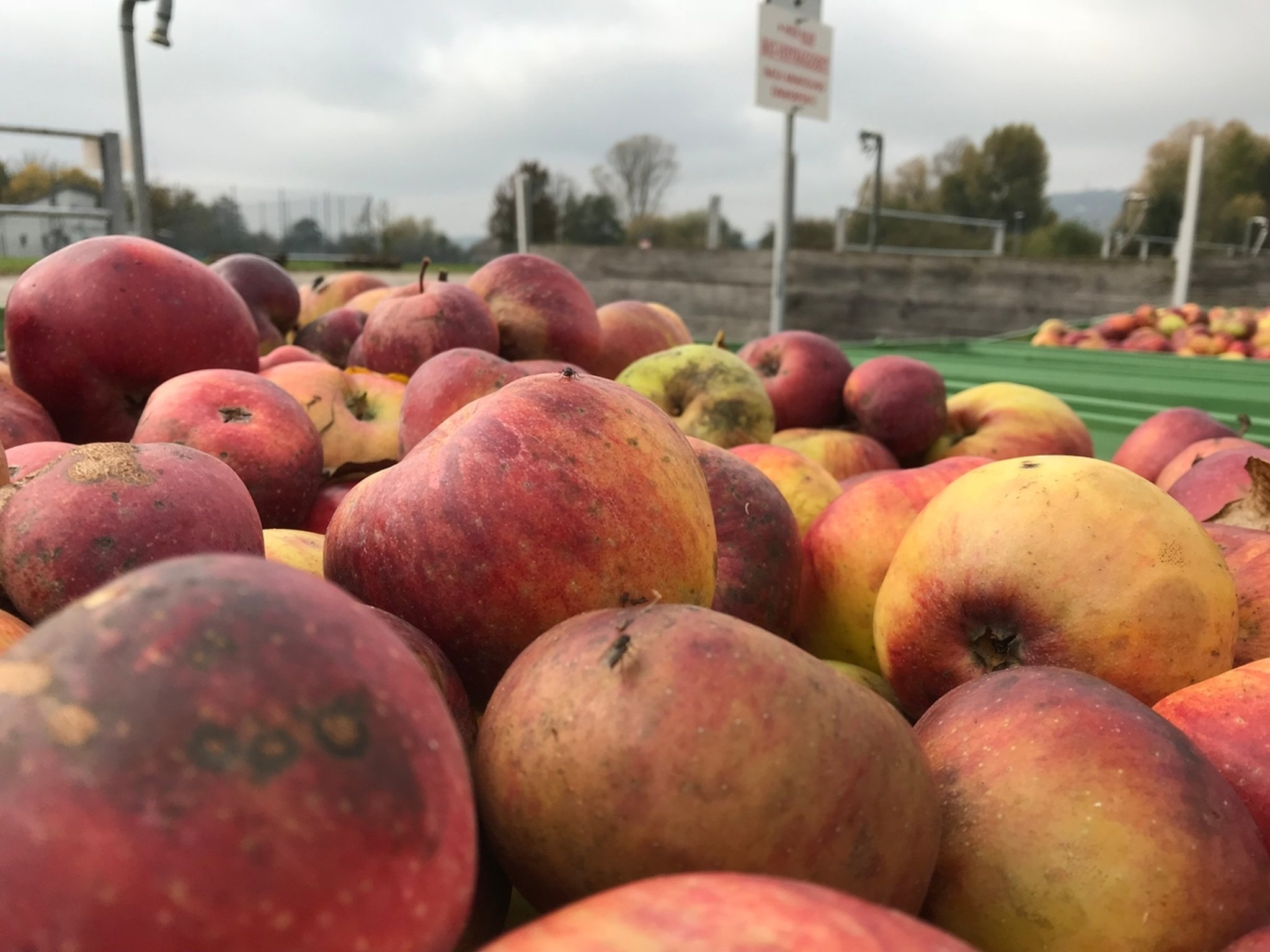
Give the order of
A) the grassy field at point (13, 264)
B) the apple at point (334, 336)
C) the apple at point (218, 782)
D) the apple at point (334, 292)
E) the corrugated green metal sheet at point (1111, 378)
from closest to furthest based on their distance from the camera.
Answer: the apple at point (218, 782)
the apple at point (334, 336)
the corrugated green metal sheet at point (1111, 378)
the apple at point (334, 292)
the grassy field at point (13, 264)

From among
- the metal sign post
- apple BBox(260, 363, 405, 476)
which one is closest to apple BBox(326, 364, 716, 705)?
apple BBox(260, 363, 405, 476)

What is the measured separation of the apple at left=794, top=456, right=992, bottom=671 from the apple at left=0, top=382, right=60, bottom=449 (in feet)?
4.38

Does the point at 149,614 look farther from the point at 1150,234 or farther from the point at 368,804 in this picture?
the point at 1150,234

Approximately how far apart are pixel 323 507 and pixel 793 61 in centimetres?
515

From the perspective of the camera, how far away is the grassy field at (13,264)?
1170 cm

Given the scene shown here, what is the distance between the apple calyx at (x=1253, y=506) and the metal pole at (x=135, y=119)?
718cm

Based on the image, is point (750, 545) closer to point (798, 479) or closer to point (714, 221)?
point (798, 479)

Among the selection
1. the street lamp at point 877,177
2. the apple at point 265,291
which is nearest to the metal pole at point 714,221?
the street lamp at point 877,177

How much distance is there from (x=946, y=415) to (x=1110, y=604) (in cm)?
166

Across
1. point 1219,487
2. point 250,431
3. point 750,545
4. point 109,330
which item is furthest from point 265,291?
point 1219,487

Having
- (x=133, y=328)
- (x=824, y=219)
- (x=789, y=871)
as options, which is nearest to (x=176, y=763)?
(x=789, y=871)

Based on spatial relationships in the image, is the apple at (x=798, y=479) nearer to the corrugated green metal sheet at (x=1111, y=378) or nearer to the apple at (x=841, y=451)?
the apple at (x=841, y=451)

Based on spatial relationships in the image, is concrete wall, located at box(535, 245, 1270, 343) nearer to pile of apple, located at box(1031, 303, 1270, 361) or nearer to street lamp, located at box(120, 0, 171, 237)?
pile of apple, located at box(1031, 303, 1270, 361)

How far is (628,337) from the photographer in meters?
2.86
